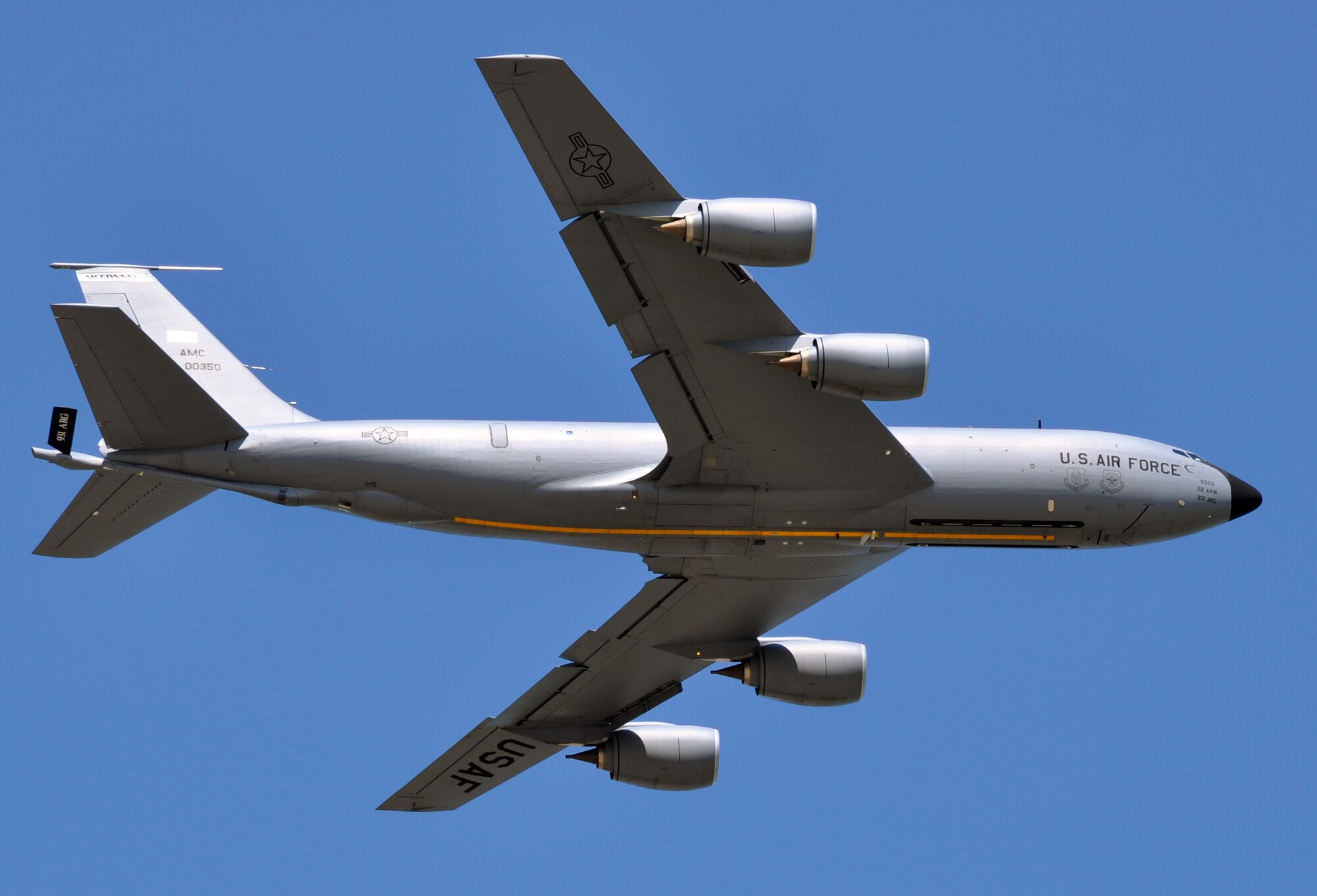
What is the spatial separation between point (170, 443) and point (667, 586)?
10007 mm

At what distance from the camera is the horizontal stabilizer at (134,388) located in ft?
85.8

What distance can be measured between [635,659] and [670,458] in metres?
6.71

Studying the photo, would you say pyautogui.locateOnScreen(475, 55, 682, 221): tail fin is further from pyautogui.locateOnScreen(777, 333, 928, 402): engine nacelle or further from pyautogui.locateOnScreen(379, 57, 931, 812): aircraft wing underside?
pyautogui.locateOnScreen(777, 333, 928, 402): engine nacelle

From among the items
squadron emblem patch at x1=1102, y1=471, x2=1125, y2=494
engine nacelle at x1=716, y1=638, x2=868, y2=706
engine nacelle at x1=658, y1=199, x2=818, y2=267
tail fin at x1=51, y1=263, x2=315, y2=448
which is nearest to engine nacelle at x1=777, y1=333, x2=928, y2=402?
engine nacelle at x1=658, y1=199, x2=818, y2=267

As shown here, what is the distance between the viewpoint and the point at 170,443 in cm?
2803

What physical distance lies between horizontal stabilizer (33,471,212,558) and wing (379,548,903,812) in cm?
850

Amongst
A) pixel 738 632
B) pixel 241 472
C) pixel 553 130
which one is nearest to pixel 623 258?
pixel 553 130

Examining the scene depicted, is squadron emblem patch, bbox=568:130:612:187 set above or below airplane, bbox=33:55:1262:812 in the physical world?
above

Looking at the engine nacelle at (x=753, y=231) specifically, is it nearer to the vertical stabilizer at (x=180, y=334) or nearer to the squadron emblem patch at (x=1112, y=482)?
the squadron emblem patch at (x=1112, y=482)

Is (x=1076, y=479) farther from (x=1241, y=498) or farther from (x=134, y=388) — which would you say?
(x=134, y=388)

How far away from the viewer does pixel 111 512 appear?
29438mm

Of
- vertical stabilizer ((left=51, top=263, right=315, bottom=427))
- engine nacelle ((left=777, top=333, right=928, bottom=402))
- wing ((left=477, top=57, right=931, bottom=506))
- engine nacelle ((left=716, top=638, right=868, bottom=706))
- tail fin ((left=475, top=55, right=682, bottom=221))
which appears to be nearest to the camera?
tail fin ((left=475, top=55, right=682, bottom=221))

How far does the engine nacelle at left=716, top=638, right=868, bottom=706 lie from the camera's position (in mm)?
33531

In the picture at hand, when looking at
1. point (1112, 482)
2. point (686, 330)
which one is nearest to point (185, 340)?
point (686, 330)
